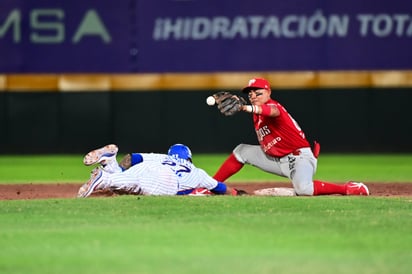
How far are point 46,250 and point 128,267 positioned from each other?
82 centimetres

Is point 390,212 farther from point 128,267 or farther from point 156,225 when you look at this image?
point 128,267

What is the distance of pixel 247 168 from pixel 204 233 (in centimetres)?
815

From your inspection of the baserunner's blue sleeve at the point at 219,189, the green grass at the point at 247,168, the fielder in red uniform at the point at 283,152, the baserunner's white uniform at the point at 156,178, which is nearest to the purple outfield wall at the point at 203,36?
the green grass at the point at 247,168

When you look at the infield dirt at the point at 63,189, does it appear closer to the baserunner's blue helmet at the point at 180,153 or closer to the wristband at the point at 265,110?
the baserunner's blue helmet at the point at 180,153

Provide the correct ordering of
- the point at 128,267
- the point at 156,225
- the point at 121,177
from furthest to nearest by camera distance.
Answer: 1. the point at 121,177
2. the point at 156,225
3. the point at 128,267

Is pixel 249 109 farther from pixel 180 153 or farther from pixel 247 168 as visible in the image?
pixel 247 168

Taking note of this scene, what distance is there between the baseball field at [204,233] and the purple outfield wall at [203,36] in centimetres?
528

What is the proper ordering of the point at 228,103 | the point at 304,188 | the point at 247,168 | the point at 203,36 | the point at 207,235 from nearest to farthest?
the point at 207,235, the point at 228,103, the point at 304,188, the point at 247,168, the point at 203,36

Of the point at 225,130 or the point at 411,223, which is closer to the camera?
the point at 411,223

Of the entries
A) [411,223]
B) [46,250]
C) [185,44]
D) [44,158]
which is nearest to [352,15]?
[185,44]

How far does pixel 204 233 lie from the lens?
293 inches

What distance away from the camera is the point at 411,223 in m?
7.96

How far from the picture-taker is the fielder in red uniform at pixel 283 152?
10078mm

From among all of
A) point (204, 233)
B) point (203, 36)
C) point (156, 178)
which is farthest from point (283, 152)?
point (203, 36)
